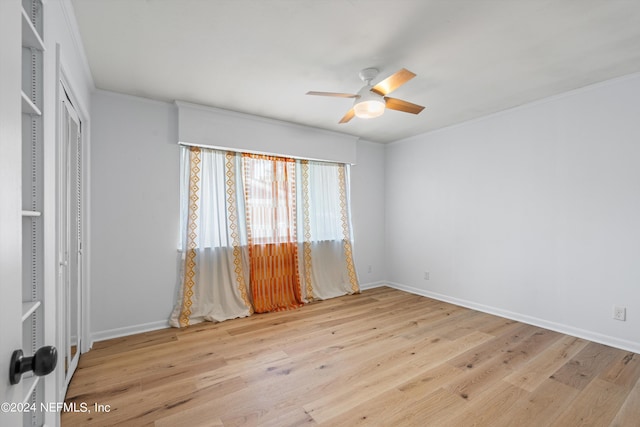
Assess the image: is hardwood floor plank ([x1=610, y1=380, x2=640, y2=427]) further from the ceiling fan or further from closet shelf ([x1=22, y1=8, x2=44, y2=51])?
closet shelf ([x1=22, y1=8, x2=44, y2=51])

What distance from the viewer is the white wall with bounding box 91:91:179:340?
3.03m

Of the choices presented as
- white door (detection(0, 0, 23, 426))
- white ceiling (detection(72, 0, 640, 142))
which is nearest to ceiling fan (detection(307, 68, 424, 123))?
white ceiling (detection(72, 0, 640, 142))

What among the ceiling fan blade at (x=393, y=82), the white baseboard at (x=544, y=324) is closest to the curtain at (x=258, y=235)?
the white baseboard at (x=544, y=324)

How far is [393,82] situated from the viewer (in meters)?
2.35

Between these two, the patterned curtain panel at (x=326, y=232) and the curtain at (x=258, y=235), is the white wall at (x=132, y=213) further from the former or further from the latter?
the patterned curtain panel at (x=326, y=232)

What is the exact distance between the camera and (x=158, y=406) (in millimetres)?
1980

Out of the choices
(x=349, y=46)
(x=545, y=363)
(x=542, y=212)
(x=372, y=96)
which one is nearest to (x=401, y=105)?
(x=372, y=96)

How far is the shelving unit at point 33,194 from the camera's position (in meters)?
1.18

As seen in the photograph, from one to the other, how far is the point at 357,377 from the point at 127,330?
246cm

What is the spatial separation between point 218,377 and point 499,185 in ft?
12.2

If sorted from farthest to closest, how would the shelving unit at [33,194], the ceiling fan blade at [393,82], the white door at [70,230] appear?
1. the ceiling fan blade at [393,82]
2. the white door at [70,230]
3. the shelving unit at [33,194]

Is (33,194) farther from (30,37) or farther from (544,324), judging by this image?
(544,324)

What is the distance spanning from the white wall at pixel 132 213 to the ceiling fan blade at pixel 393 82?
2.34 m

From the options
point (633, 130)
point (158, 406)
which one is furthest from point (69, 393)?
point (633, 130)
